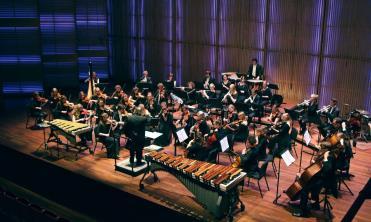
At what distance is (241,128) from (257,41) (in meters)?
6.09

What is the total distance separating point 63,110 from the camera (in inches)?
527

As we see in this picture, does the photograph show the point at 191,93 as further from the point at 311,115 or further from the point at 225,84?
the point at 311,115

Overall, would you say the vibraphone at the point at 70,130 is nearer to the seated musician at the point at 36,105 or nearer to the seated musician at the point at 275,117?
the seated musician at the point at 36,105

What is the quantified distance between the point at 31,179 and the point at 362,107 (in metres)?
11.0

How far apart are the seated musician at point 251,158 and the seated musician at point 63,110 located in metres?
6.21

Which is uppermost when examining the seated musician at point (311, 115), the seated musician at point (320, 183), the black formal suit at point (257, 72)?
the black formal suit at point (257, 72)

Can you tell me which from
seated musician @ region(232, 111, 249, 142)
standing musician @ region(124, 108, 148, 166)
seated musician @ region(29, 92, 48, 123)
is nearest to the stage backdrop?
seated musician @ region(232, 111, 249, 142)

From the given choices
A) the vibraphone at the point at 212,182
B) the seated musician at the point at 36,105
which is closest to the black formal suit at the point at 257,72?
the seated musician at the point at 36,105

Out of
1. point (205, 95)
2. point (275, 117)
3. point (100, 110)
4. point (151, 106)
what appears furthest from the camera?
point (205, 95)

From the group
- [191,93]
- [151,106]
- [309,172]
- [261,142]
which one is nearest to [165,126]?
[151,106]

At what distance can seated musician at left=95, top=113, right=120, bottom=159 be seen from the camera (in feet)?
38.8

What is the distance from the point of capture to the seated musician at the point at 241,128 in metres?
11.9

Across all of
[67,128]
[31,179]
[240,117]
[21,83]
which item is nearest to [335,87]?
[240,117]

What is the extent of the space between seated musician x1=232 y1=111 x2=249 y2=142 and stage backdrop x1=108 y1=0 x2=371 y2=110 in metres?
5.08
